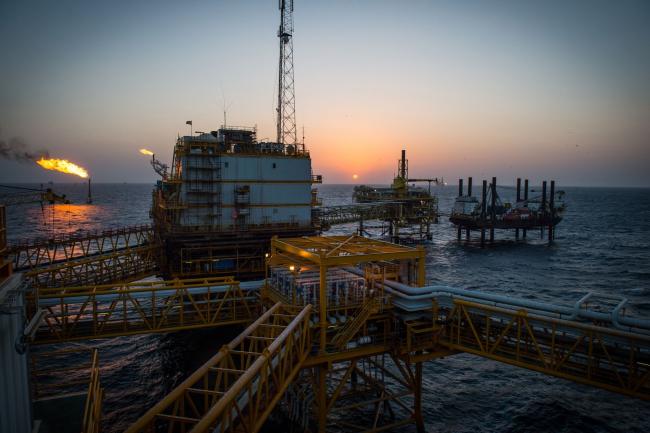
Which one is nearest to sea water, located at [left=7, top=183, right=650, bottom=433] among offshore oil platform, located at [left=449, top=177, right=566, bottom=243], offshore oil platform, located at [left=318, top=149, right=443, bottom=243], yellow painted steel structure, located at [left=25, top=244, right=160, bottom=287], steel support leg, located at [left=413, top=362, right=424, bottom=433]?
steel support leg, located at [left=413, top=362, right=424, bottom=433]

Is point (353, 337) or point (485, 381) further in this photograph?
point (485, 381)

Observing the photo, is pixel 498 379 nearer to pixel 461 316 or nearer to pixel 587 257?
pixel 461 316

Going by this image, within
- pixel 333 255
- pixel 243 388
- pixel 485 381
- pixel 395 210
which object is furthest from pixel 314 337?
pixel 395 210

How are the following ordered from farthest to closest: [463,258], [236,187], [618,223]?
[618,223] < [463,258] < [236,187]

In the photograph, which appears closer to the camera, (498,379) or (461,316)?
(461,316)

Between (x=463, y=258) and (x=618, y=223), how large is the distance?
88288mm

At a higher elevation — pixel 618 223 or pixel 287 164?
pixel 287 164

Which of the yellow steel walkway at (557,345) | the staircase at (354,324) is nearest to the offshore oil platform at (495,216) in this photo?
the yellow steel walkway at (557,345)

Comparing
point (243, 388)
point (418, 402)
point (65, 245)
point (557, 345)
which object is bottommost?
point (418, 402)

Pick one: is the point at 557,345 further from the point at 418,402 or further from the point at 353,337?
the point at 418,402

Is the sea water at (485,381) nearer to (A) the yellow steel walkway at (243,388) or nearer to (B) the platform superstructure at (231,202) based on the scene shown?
(B) the platform superstructure at (231,202)

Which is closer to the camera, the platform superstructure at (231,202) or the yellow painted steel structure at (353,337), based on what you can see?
the yellow painted steel structure at (353,337)

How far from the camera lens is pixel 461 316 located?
1873cm

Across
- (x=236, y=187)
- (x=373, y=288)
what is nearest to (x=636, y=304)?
(x=373, y=288)
